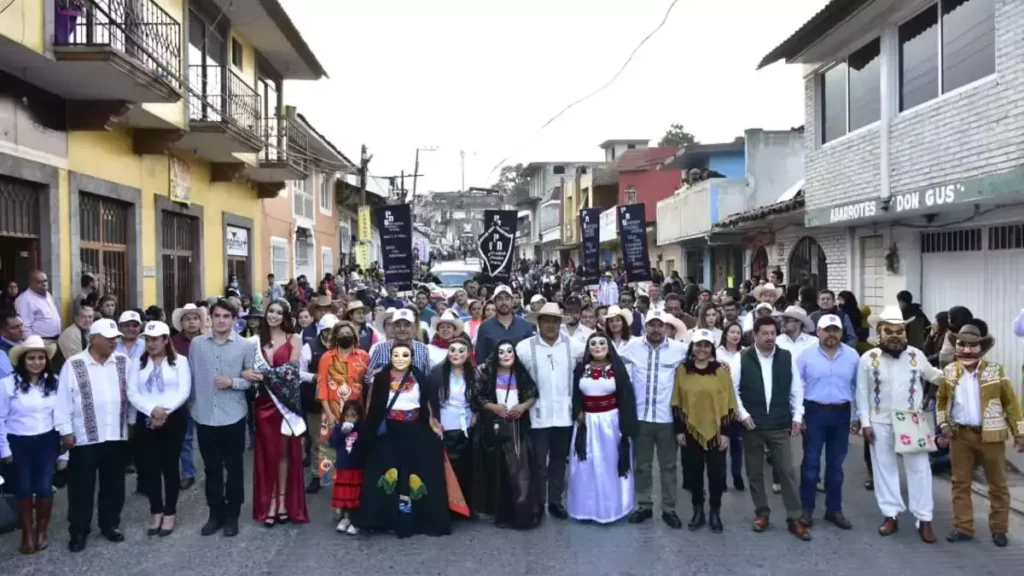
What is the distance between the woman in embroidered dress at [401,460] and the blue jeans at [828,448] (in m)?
2.96

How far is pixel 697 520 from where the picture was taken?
721cm

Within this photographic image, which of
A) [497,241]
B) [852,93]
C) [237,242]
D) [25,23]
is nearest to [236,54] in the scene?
[237,242]

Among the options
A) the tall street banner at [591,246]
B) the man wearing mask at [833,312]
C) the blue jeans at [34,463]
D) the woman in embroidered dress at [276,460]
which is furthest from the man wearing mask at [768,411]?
the tall street banner at [591,246]

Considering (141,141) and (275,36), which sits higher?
(275,36)

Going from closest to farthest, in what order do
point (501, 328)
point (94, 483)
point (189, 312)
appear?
point (94, 483) → point (189, 312) → point (501, 328)

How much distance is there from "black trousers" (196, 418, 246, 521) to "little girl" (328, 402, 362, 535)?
2.49ft

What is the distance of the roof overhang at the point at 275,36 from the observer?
52.6 ft

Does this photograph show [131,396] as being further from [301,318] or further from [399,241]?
[399,241]

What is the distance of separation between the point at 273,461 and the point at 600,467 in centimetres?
270

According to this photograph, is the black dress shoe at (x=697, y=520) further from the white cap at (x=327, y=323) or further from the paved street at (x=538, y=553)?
the white cap at (x=327, y=323)

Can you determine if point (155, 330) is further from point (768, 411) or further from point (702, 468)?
point (768, 411)

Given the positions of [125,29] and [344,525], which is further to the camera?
[125,29]

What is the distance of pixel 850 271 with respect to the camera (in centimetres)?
1570

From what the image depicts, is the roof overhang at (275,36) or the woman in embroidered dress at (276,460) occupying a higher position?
the roof overhang at (275,36)
